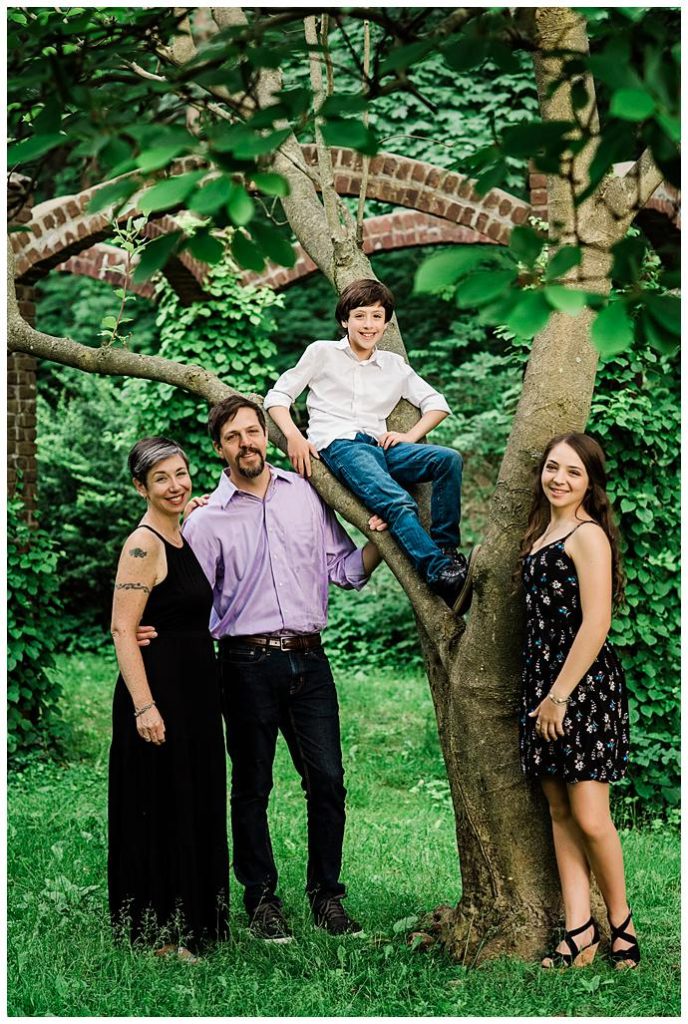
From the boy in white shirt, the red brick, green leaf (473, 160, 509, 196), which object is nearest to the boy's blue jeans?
the boy in white shirt

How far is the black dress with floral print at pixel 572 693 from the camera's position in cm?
374

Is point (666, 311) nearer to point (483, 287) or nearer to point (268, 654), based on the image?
point (483, 287)

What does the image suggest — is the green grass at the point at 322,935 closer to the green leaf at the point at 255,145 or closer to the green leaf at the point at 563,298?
the green leaf at the point at 563,298

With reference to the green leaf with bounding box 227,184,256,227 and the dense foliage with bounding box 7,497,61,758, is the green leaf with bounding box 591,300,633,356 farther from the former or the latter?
the dense foliage with bounding box 7,497,61,758

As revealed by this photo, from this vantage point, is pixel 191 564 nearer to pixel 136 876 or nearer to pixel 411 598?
pixel 411 598

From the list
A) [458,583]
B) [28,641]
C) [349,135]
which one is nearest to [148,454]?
[458,583]

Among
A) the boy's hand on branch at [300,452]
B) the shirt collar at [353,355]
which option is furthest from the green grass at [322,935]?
the shirt collar at [353,355]

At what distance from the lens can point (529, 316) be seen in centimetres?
207

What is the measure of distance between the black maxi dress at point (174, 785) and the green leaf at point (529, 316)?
238cm

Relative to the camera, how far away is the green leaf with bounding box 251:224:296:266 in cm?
225

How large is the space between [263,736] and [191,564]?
682mm

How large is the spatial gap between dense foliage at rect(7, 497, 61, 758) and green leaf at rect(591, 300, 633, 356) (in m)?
6.12

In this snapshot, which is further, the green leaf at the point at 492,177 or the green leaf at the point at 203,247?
the green leaf at the point at 492,177

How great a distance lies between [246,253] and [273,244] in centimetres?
6
